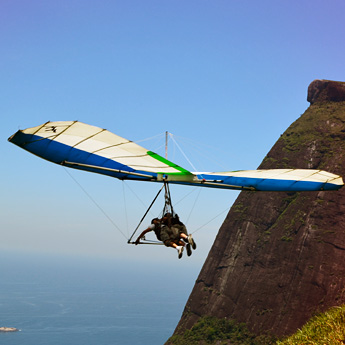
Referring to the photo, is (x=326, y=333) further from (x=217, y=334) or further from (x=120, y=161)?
(x=217, y=334)

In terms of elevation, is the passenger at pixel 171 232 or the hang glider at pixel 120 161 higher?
the hang glider at pixel 120 161

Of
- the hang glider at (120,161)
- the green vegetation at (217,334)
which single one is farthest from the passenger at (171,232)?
the green vegetation at (217,334)

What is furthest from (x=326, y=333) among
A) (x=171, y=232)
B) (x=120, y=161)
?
(x=120, y=161)

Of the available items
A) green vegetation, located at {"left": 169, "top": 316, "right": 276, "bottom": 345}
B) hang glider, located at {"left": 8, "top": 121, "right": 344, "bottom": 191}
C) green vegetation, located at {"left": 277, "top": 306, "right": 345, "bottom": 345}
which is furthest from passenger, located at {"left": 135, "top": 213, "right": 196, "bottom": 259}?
green vegetation, located at {"left": 169, "top": 316, "right": 276, "bottom": 345}

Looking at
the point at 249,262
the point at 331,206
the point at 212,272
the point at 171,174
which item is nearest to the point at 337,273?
the point at 331,206

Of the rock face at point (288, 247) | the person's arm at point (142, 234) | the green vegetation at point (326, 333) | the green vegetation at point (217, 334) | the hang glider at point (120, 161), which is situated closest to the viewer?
the green vegetation at point (326, 333)

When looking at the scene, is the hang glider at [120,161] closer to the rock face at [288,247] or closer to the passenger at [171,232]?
the passenger at [171,232]

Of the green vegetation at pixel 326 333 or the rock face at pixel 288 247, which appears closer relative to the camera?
the green vegetation at pixel 326 333
